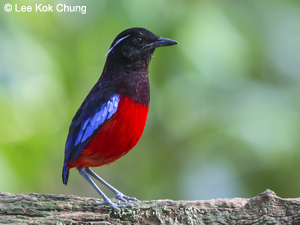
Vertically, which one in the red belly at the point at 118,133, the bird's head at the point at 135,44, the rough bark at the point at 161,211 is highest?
the bird's head at the point at 135,44

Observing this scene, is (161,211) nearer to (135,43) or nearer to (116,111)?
(116,111)

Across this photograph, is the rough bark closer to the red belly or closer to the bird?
the bird

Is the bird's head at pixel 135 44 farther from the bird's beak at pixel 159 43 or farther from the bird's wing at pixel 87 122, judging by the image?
the bird's wing at pixel 87 122

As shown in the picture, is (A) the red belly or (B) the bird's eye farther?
(B) the bird's eye

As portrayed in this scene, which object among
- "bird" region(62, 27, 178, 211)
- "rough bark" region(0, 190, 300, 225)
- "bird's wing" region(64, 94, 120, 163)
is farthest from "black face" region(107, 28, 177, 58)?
"rough bark" region(0, 190, 300, 225)

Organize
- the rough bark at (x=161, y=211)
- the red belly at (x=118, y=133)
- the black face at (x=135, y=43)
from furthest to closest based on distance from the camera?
1. the black face at (x=135, y=43)
2. the red belly at (x=118, y=133)
3. the rough bark at (x=161, y=211)

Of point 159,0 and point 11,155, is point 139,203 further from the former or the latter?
point 159,0

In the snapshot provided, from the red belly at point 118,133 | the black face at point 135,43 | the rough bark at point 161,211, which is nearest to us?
the rough bark at point 161,211

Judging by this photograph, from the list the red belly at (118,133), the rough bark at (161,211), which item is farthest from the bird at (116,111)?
the rough bark at (161,211)
